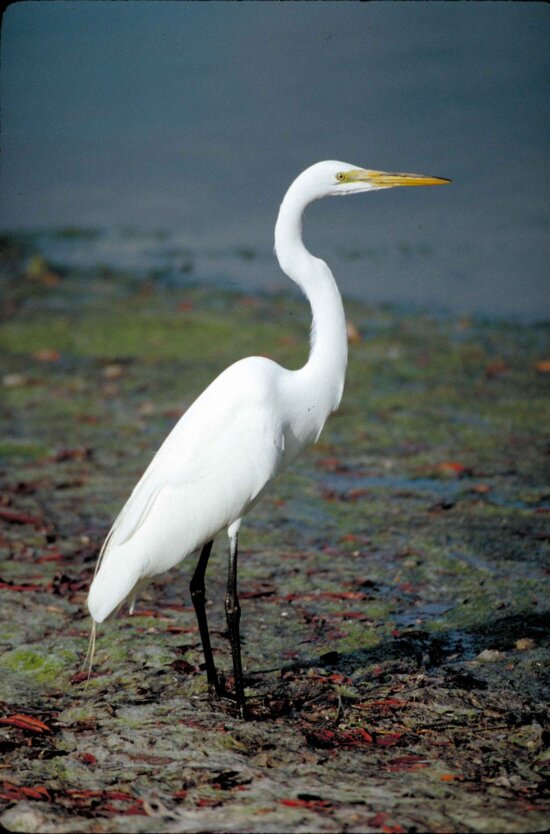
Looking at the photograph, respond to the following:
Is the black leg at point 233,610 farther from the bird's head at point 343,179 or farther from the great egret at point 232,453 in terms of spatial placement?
the bird's head at point 343,179

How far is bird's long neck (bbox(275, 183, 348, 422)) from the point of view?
3773 mm

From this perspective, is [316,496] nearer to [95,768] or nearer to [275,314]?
[95,768]

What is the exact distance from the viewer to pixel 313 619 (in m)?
4.28

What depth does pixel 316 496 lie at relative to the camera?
5875 mm

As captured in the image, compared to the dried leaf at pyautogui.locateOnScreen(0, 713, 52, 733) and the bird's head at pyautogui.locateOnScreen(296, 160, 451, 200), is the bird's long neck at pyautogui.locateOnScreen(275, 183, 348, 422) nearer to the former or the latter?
the bird's head at pyautogui.locateOnScreen(296, 160, 451, 200)

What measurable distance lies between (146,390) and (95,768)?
5033mm

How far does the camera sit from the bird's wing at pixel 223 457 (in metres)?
3.55

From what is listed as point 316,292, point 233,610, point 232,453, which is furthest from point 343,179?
point 233,610

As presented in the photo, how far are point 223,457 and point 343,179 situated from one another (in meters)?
1.18

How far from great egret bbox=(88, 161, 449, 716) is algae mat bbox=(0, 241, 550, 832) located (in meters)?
0.37

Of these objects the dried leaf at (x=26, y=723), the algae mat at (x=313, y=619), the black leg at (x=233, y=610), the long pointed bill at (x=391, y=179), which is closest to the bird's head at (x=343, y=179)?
the long pointed bill at (x=391, y=179)

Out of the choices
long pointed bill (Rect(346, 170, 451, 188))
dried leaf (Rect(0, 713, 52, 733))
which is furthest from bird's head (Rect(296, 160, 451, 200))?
dried leaf (Rect(0, 713, 52, 733))

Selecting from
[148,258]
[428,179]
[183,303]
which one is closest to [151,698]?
[428,179]

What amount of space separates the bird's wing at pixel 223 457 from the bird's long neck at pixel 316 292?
0.22 meters
